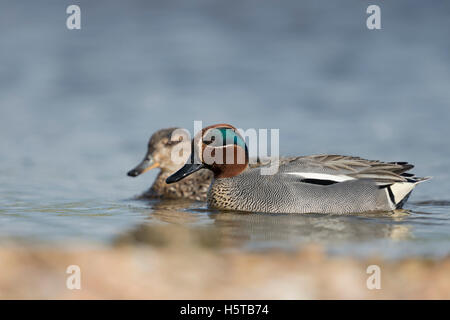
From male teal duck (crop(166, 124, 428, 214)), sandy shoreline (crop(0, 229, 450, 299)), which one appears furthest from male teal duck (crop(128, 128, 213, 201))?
sandy shoreline (crop(0, 229, 450, 299))

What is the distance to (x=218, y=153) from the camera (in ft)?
22.9

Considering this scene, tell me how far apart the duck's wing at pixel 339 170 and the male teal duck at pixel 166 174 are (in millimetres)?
1658

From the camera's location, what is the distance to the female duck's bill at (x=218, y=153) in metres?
6.88

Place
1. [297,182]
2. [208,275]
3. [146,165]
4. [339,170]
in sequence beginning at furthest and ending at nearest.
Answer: [146,165] < [339,170] < [297,182] < [208,275]

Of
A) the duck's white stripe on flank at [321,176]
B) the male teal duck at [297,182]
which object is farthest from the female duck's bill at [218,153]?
the duck's white stripe on flank at [321,176]

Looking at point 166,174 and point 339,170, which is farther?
point 166,174

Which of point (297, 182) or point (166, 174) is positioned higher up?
point (297, 182)

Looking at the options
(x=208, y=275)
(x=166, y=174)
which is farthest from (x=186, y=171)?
(x=208, y=275)

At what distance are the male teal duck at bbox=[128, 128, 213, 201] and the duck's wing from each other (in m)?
1.66

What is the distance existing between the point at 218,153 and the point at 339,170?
1.34 m

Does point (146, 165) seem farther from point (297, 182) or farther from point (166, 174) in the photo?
point (297, 182)

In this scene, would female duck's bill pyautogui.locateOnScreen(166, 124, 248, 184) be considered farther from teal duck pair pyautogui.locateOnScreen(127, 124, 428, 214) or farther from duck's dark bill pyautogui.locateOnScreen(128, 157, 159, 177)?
duck's dark bill pyautogui.locateOnScreen(128, 157, 159, 177)

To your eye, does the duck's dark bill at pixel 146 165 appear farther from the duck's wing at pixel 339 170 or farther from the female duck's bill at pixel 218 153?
the duck's wing at pixel 339 170

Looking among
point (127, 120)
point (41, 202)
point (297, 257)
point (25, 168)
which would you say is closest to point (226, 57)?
point (127, 120)
